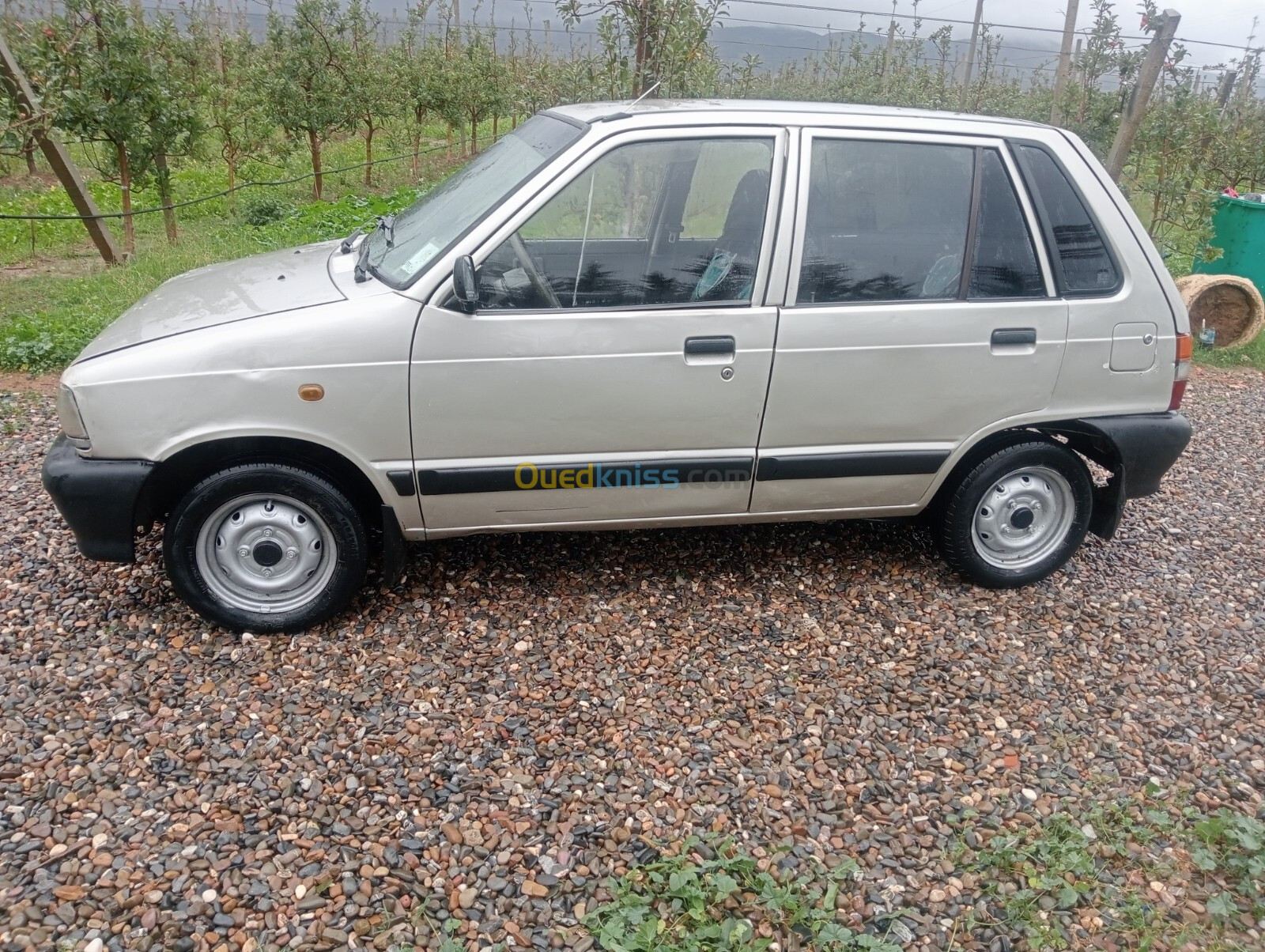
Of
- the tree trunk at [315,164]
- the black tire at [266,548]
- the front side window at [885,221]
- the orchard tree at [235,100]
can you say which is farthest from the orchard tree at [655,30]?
the tree trunk at [315,164]

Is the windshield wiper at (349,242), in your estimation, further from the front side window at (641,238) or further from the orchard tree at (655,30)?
the orchard tree at (655,30)

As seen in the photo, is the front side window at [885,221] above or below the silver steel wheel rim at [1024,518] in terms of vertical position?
above

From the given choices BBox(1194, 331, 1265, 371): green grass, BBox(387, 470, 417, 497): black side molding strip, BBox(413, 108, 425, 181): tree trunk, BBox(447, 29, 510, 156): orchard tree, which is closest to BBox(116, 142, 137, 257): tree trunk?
BBox(413, 108, 425, 181): tree trunk

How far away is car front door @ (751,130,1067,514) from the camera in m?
3.53

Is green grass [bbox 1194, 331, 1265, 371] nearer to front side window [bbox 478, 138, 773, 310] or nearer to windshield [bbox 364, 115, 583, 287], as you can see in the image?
front side window [bbox 478, 138, 773, 310]

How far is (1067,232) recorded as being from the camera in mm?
3719

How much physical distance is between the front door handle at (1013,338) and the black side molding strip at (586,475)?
1092mm

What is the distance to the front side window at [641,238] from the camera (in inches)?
131

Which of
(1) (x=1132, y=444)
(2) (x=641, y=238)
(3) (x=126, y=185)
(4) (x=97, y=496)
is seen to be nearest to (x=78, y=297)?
(3) (x=126, y=185)

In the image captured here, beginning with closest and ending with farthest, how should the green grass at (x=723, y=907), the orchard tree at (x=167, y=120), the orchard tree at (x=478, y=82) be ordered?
the green grass at (x=723, y=907) < the orchard tree at (x=167, y=120) < the orchard tree at (x=478, y=82)

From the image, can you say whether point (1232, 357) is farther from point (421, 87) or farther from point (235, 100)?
point (235, 100)

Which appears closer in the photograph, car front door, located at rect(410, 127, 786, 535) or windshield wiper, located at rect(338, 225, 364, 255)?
car front door, located at rect(410, 127, 786, 535)

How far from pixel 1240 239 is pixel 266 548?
373 inches

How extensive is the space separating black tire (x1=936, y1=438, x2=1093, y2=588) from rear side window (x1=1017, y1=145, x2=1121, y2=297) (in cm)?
68
